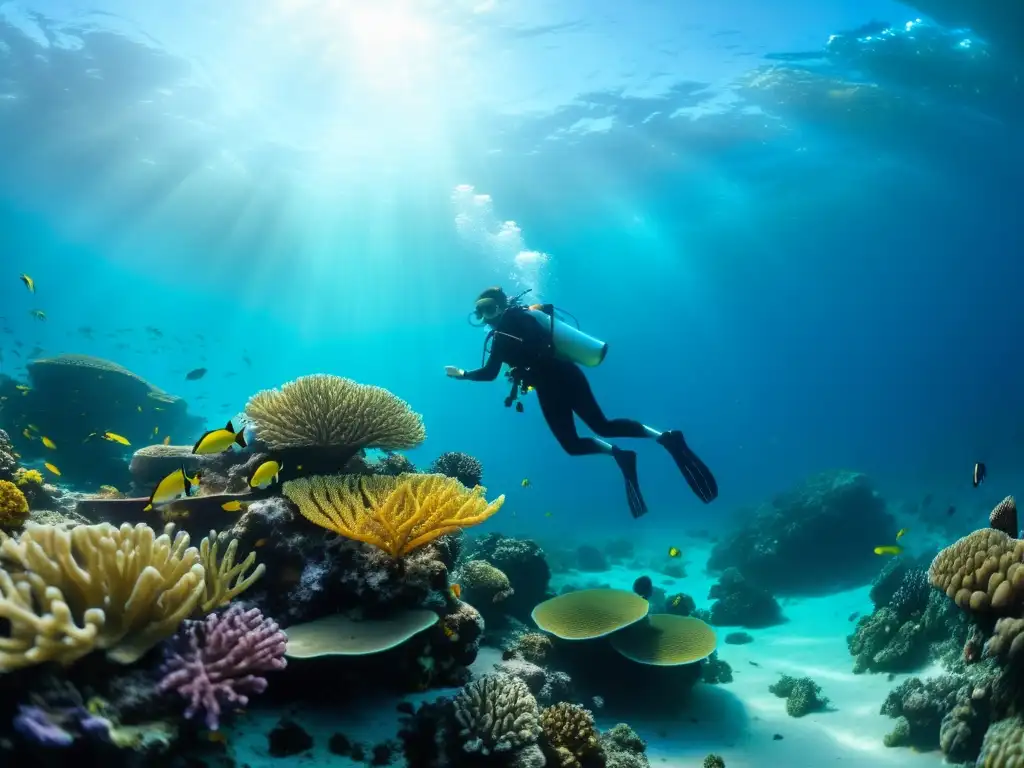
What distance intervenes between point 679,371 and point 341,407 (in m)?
117

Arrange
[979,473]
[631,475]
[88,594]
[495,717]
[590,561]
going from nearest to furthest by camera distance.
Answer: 1. [88,594]
2. [495,717]
3. [979,473]
4. [631,475]
5. [590,561]

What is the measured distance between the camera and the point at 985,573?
520cm

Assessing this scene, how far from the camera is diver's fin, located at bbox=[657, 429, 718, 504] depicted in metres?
8.38

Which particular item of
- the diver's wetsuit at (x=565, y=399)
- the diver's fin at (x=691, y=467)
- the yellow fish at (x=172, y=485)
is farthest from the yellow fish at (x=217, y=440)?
the diver's fin at (x=691, y=467)

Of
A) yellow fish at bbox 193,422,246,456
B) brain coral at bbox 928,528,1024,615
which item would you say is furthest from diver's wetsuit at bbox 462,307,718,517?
yellow fish at bbox 193,422,246,456

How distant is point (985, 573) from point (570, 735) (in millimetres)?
4449

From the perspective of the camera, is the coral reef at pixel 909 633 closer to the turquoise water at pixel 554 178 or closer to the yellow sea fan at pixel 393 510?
the yellow sea fan at pixel 393 510

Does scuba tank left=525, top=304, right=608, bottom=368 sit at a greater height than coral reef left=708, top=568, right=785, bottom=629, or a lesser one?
greater

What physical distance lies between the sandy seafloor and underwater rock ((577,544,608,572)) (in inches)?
424

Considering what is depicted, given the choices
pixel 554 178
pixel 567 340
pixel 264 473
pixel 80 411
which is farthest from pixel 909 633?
pixel 554 178

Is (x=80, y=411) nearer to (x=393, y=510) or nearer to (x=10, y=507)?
(x=10, y=507)

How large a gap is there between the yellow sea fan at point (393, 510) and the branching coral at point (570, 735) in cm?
205

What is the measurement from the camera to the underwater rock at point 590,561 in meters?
23.1

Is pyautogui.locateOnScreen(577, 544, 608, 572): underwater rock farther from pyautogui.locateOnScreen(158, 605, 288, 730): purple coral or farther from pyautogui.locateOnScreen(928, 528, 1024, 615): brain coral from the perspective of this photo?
pyautogui.locateOnScreen(158, 605, 288, 730): purple coral
